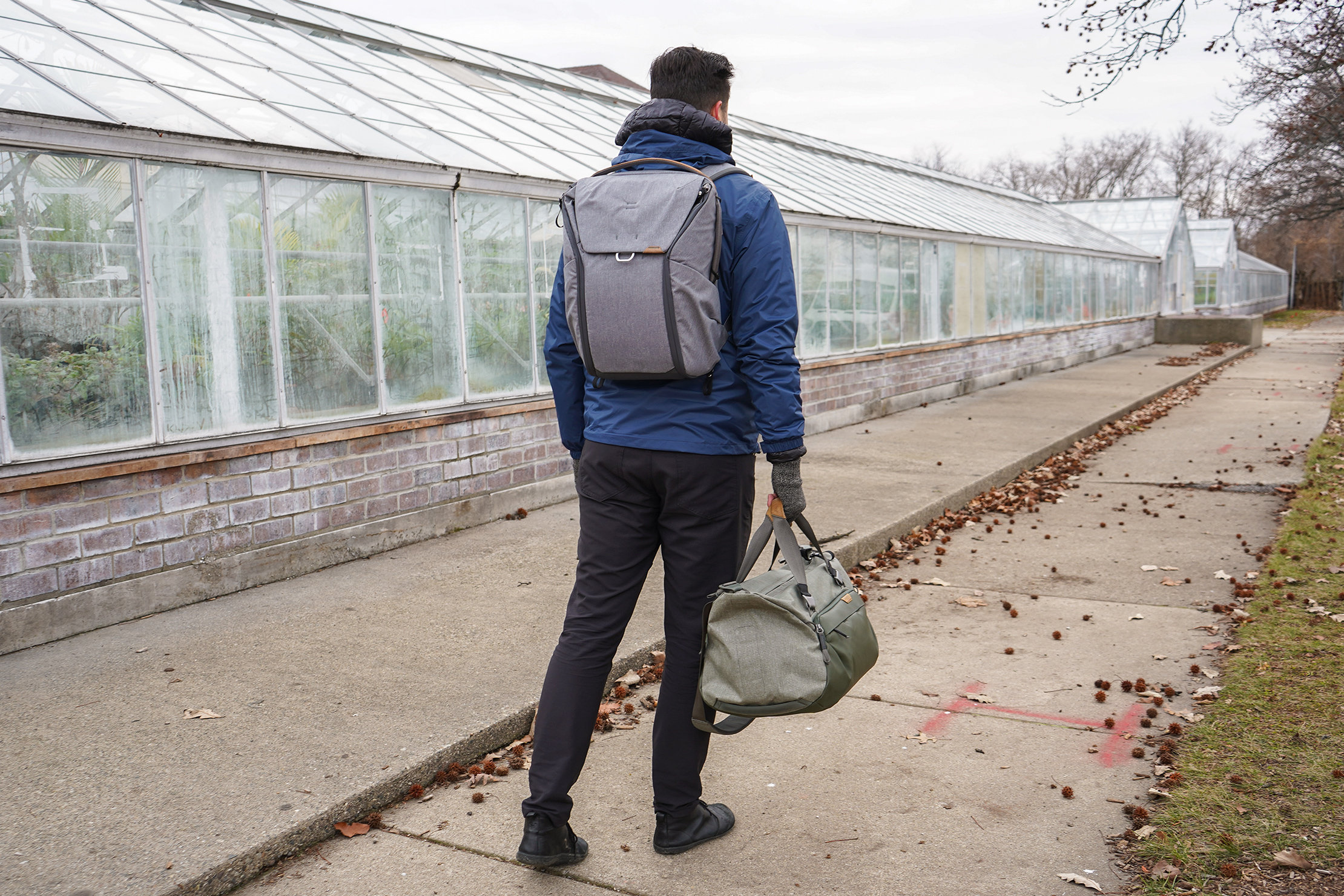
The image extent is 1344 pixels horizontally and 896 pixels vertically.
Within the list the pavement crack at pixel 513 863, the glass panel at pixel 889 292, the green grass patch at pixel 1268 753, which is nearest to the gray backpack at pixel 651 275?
the pavement crack at pixel 513 863

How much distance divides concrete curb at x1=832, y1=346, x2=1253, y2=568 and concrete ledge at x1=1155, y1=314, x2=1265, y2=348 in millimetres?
16956

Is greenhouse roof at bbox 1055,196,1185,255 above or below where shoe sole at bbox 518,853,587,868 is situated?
above

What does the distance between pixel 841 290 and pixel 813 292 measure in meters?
0.83

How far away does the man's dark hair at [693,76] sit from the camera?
286 centimetres

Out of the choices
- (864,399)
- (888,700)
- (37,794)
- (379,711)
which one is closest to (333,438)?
(379,711)

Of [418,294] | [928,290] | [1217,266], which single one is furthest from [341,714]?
[1217,266]

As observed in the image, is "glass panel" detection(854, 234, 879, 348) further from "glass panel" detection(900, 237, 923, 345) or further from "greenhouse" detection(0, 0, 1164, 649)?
"greenhouse" detection(0, 0, 1164, 649)

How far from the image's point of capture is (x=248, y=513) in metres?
5.73

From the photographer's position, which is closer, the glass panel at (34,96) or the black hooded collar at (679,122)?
the black hooded collar at (679,122)

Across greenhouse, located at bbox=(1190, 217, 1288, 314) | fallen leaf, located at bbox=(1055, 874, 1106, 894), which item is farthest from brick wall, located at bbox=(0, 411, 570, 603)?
greenhouse, located at bbox=(1190, 217, 1288, 314)

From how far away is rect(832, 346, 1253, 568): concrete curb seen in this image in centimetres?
644

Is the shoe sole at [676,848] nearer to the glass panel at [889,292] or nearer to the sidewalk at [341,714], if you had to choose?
the sidewalk at [341,714]

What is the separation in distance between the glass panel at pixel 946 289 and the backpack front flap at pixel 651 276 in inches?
Answer: 555

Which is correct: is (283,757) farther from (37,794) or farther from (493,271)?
(493,271)
